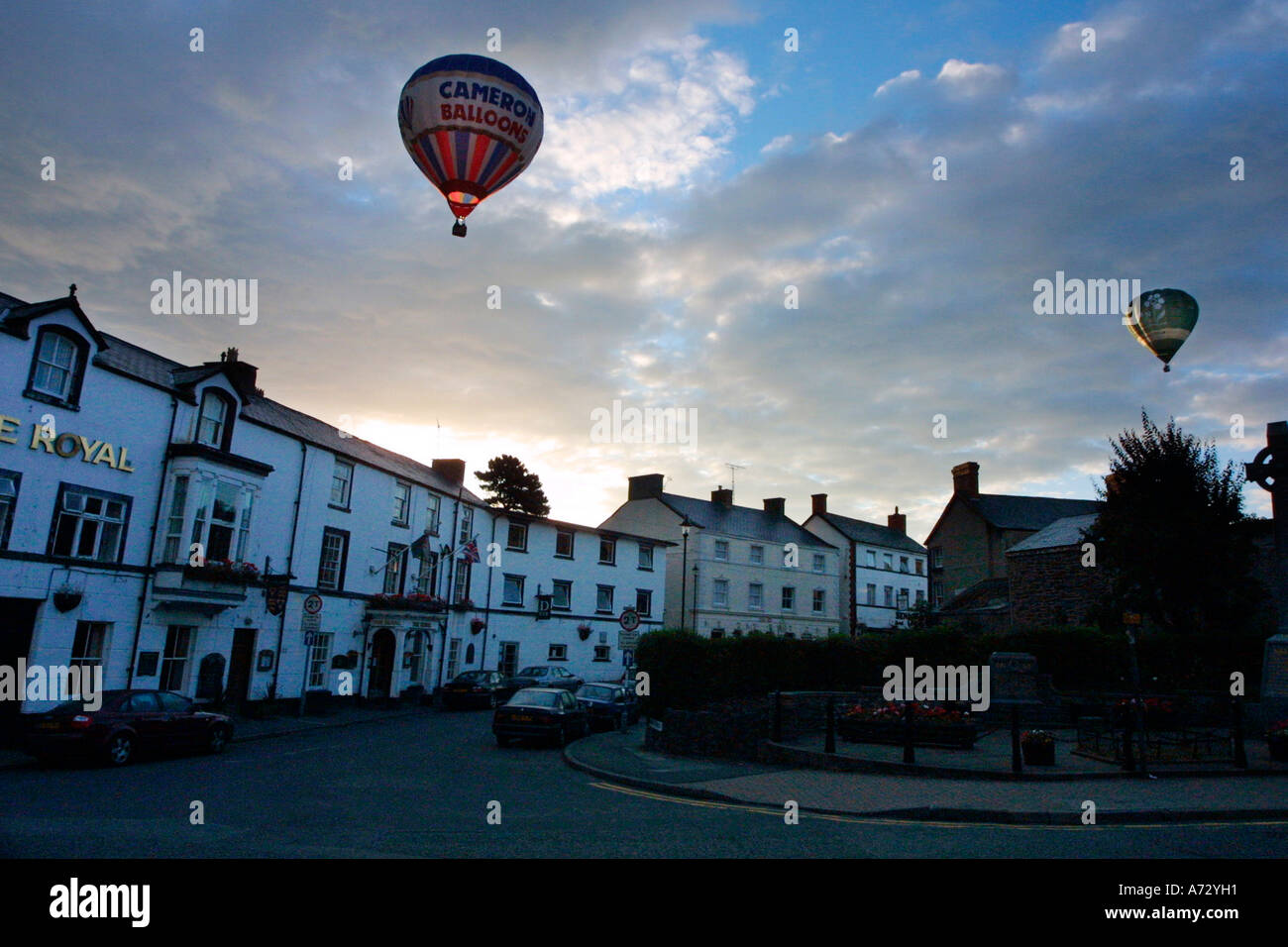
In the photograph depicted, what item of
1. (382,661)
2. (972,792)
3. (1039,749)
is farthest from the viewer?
(382,661)

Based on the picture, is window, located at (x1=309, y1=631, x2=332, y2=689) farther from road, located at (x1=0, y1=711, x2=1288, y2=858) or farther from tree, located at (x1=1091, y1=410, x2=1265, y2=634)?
tree, located at (x1=1091, y1=410, x2=1265, y2=634)

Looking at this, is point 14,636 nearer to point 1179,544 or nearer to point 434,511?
point 434,511

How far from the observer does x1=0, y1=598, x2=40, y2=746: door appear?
18.9 metres

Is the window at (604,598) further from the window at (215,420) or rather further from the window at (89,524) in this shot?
the window at (89,524)

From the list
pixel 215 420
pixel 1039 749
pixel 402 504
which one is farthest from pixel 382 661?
pixel 1039 749

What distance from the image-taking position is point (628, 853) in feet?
26.5

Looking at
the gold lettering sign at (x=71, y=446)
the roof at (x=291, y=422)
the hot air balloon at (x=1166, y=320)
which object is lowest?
the gold lettering sign at (x=71, y=446)

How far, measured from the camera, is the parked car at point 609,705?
24.0m

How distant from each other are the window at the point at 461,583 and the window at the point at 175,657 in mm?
13995

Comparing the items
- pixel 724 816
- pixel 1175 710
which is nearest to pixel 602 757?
pixel 724 816

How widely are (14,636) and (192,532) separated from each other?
474cm

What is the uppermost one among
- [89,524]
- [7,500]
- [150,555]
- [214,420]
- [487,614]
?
[214,420]

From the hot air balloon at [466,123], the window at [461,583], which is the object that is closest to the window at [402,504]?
the window at [461,583]

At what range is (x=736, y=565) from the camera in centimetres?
5375
